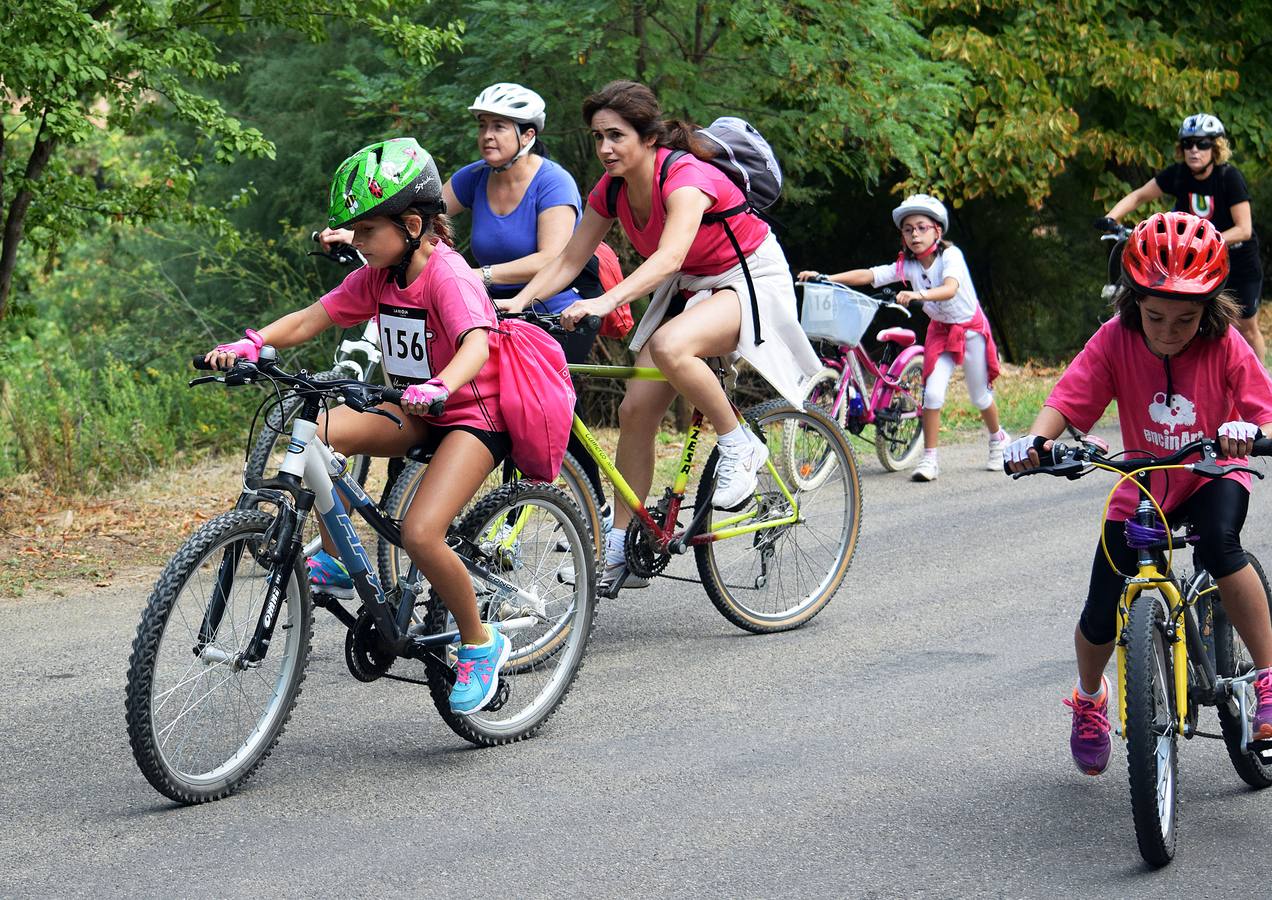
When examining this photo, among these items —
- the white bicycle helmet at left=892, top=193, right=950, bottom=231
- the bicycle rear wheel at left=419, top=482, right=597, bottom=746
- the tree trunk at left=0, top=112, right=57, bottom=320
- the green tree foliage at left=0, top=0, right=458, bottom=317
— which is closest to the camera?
the bicycle rear wheel at left=419, top=482, right=597, bottom=746

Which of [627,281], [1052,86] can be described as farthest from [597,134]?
[1052,86]

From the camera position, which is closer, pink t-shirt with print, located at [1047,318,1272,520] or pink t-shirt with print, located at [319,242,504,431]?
pink t-shirt with print, located at [1047,318,1272,520]

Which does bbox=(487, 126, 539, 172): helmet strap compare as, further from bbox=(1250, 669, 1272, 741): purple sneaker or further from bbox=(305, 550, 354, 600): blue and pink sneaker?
bbox=(1250, 669, 1272, 741): purple sneaker

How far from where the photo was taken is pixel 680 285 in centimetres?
630

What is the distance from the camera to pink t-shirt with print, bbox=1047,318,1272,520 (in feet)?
14.2

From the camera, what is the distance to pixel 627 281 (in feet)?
18.3

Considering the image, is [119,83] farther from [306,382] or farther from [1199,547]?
[1199,547]

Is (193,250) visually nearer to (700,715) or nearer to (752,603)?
(752,603)

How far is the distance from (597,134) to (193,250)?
1031 cm

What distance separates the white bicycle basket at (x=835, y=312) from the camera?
28.2 ft

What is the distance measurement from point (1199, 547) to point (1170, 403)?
418 millimetres

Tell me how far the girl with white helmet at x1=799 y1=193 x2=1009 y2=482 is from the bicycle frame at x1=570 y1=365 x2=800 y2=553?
12.2 ft

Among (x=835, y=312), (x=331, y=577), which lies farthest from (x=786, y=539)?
(x=331, y=577)

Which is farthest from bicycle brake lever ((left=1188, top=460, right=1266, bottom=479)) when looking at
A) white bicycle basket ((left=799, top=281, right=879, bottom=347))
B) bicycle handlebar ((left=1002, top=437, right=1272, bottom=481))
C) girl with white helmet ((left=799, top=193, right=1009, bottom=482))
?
girl with white helmet ((left=799, top=193, right=1009, bottom=482))
